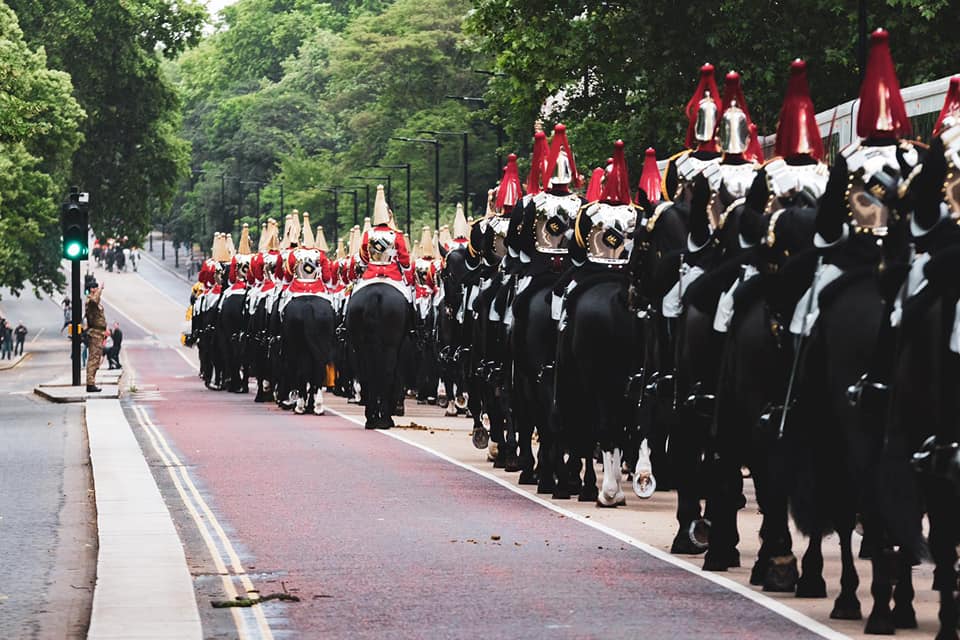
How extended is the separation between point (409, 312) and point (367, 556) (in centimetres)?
1652

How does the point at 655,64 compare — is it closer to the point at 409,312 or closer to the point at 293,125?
the point at 409,312

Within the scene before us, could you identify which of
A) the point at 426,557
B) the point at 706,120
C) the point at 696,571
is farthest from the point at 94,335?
the point at 696,571

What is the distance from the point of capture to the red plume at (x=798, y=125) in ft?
41.9

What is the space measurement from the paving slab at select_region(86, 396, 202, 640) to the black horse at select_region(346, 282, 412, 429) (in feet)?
25.3

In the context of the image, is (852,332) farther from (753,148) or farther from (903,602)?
(753,148)

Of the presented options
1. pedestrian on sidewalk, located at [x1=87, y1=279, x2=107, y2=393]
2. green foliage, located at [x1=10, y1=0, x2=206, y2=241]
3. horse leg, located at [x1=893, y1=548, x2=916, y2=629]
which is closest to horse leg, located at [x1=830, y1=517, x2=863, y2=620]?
horse leg, located at [x1=893, y1=548, x2=916, y2=629]

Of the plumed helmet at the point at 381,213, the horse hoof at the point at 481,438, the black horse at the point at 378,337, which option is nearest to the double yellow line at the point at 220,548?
the horse hoof at the point at 481,438

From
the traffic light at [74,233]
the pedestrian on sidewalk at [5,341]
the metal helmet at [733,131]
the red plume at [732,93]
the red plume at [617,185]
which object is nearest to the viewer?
the metal helmet at [733,131]

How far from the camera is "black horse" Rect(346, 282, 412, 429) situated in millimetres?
29688

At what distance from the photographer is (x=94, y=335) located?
43375mm

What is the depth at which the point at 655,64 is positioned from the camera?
4647cm

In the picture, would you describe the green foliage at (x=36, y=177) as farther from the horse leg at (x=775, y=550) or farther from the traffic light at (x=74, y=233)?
the horse leg at (x=775, y=550)

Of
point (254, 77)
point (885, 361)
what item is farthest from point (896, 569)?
point (254, 77)

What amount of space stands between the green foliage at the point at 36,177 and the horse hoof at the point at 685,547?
44.4 meters
